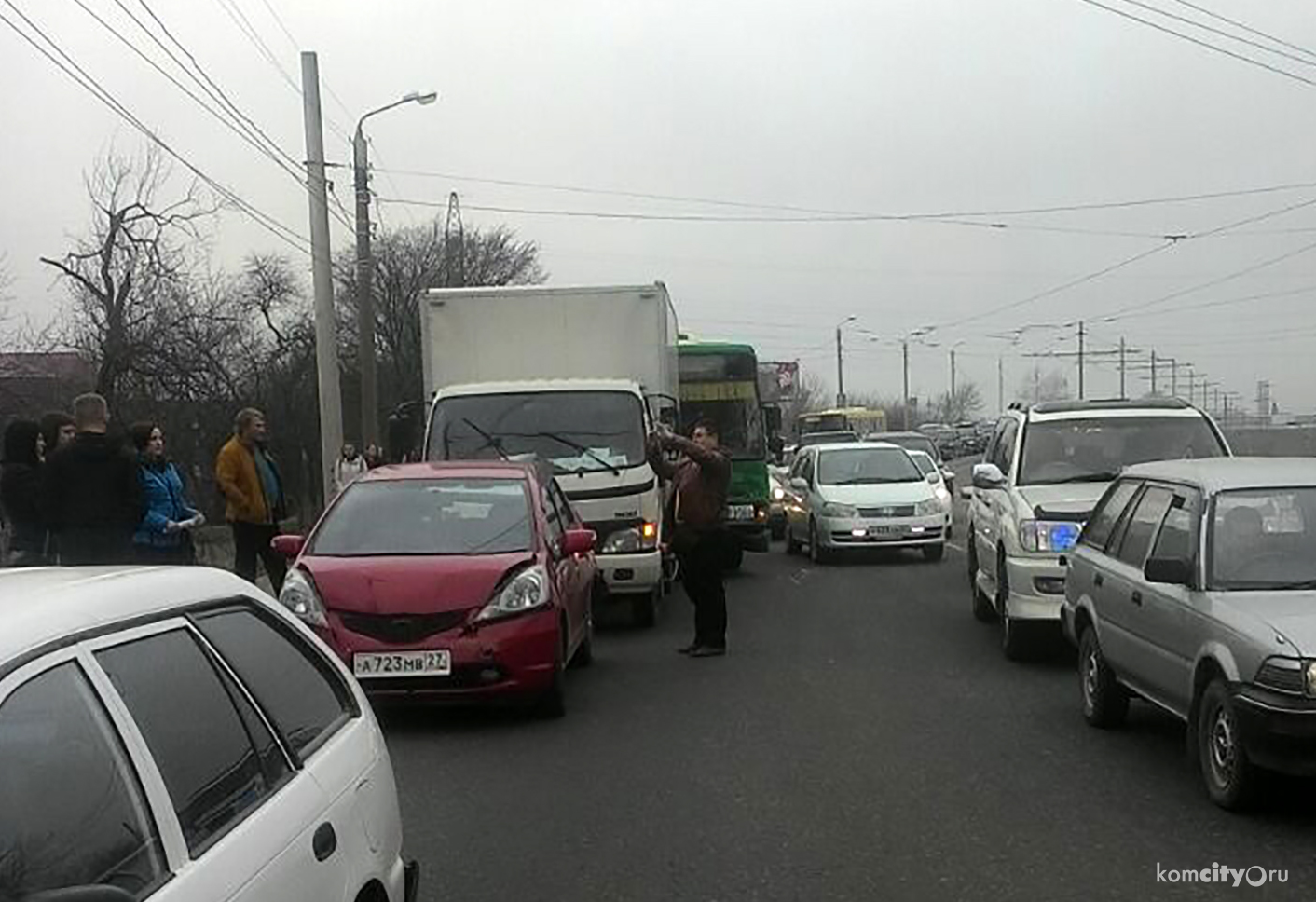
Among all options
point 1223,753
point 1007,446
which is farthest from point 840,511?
point 1223,753

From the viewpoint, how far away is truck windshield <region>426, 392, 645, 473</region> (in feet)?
44.6

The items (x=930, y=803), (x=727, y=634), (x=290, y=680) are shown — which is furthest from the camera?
(x=727, y=634)

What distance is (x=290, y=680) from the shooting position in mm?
3863

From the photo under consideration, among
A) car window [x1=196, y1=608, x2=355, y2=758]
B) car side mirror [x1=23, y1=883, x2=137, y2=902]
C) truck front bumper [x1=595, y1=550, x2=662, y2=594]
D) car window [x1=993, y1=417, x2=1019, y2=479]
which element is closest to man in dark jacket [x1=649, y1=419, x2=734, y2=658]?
truck front bumper [x1=595, y1=550, x2=662, y2=594]

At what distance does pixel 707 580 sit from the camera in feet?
38.5

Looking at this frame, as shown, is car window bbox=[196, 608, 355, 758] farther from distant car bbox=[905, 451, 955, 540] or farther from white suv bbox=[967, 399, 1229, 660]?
distant car bbox=[905, 451, 955, 540]

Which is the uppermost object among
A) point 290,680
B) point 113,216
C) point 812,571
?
point 113,216

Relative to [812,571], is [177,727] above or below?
above

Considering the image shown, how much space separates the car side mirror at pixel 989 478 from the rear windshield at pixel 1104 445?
20 cm

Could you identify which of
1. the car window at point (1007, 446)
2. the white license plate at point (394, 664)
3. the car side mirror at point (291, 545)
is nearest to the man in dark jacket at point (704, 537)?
the car window at point (1007, 446)

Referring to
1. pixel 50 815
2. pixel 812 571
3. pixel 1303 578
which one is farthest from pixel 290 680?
pixel 812 571

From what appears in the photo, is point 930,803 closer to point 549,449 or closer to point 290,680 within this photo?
point 290,680

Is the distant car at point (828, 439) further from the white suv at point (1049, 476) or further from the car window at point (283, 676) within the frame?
the car window at point (283, 676)

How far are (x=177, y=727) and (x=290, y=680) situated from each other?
831 millimetres
